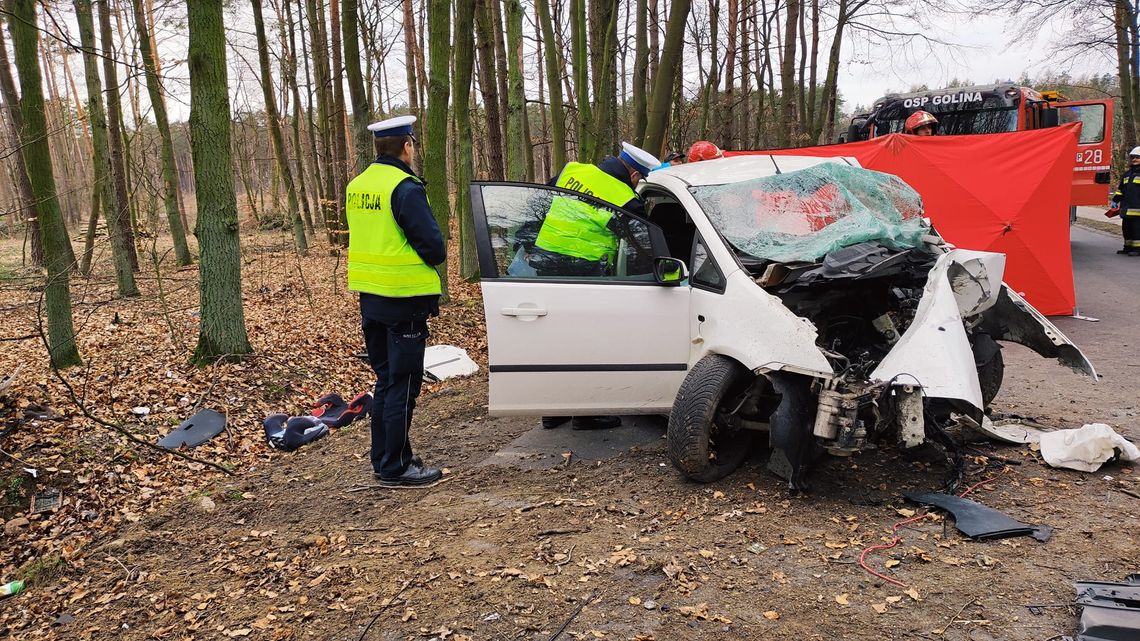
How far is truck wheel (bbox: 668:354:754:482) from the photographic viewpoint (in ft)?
12.8

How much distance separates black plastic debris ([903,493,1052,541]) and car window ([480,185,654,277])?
2.03 metres

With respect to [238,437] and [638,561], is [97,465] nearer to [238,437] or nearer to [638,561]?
[238,437]

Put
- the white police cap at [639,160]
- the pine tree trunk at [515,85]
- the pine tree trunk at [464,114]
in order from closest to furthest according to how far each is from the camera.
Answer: the white police cap at [639,160] < the pine tree trunk at [464,114] < the pine tree trunk at [515,85]

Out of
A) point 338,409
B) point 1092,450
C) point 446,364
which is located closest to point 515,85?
point 446,364

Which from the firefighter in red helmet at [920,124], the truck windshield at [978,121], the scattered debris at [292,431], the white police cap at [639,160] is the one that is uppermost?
the truck windshield at [978,121]

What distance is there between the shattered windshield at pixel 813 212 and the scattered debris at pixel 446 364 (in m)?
3.73

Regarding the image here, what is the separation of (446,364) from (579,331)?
345 centimetres

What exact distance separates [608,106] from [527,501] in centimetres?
783

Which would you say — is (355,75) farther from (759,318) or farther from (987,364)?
(987,364)

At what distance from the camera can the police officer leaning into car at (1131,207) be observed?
1244 cm

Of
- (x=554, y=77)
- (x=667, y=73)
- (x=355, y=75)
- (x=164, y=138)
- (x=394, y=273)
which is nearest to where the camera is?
(x=394, y=273)

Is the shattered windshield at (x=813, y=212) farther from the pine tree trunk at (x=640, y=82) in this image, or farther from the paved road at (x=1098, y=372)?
the pine tree trunk at (x=640, y=82)

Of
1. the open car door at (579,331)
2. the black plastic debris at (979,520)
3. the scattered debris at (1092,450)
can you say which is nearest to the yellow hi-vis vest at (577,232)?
the open car door at (579,331)

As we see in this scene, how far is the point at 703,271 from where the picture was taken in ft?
14.2
